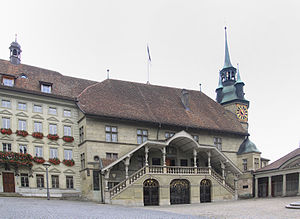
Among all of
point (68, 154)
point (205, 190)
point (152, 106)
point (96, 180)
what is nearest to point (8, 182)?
point (68, 154)

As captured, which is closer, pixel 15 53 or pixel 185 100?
pixel 15 53

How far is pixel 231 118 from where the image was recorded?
42.2m

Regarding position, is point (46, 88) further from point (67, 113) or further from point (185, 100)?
point (185, 100)

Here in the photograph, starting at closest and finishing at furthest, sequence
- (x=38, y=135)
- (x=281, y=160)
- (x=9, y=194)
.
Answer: (x=9, y=194)
(x=38, y=135)
(x=281, y=160)

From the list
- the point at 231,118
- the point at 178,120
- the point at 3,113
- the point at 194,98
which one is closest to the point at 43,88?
the point at 3,113

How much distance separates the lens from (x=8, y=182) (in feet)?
94.6

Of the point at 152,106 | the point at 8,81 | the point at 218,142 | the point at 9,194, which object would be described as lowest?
the point at 9,194

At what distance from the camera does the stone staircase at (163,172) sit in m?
28.8

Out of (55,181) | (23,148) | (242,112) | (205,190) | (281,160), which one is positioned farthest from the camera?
(242,112)

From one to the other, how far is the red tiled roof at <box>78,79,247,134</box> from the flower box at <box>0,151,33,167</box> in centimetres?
637

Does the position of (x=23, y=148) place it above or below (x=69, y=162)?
above

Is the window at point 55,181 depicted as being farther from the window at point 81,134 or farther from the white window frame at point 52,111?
the white window frame at point 52,111

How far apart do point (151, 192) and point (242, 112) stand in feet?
69.2

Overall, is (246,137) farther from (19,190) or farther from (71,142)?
(19,190)
